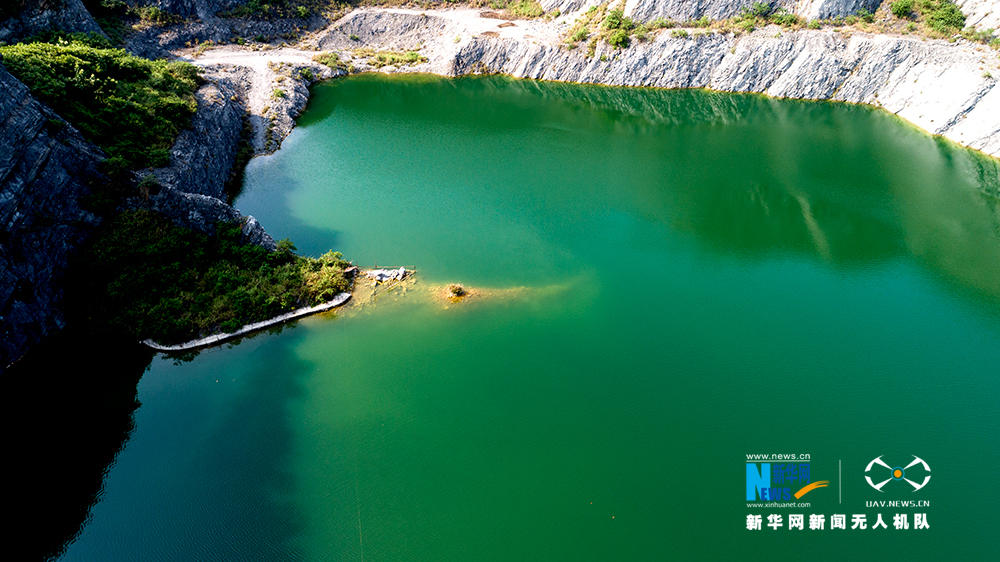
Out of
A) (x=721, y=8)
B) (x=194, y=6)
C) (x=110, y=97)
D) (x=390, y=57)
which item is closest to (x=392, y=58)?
(x=390, y=57)

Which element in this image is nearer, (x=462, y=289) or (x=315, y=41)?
(x=462, y=289)

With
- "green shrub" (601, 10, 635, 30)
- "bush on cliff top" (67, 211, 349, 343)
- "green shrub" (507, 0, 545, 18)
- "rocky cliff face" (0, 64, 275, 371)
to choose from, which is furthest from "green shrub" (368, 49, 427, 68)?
"bush on cliff top" (67, 211, 349, 343)

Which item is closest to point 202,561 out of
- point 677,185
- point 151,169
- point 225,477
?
point 225,477

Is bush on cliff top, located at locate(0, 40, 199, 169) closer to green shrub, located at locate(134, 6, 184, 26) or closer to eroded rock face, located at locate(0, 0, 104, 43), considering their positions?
eroded rock face, located at locate(0, 0, 104, 43)

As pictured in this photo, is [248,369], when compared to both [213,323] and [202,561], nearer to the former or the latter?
[213,323]

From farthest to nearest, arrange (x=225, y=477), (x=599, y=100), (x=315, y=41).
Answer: (x=315, y=41), (x=599, y=100), (x=225, y=477)

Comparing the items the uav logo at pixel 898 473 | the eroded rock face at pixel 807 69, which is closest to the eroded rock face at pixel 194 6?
the eroded rock face at pixel 807 69
